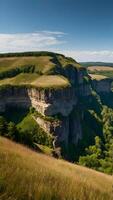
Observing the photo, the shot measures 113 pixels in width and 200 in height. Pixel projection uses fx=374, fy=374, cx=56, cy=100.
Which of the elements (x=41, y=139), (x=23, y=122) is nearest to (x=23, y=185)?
(x=41, y=139)

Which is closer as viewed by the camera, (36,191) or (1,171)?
(36,191)

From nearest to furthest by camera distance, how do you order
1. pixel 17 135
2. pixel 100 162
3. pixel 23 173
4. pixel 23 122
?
pixel 23 173
pixel 17 135
pixel 100 162
pixel 23 122

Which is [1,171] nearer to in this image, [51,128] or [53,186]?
[53,186]

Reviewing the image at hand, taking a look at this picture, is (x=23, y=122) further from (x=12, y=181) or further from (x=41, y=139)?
(x=12, y=181)

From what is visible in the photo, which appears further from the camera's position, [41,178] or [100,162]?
[100,162]

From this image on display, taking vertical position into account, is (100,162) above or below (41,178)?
below

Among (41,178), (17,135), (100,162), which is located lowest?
(100,162)

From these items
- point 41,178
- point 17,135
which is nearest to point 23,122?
point 17,135

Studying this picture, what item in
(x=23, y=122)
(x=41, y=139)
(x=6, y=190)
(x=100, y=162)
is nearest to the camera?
(x=6, y=190)

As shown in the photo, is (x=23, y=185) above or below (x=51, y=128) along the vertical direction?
above
